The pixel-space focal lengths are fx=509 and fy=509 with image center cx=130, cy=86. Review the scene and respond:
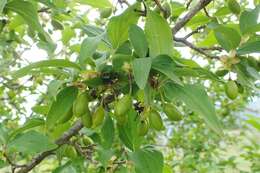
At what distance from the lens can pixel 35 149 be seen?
4.36 ft

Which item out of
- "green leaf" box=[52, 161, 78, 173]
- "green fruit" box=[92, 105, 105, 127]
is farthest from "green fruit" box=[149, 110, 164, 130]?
"green leaf" box=[52, 161, 78, 173]

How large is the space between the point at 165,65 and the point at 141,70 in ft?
0.22

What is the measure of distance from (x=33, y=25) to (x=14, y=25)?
2.28ft

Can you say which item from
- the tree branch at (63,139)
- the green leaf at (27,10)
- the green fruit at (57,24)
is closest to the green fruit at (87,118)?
the tree branch at (63,139)

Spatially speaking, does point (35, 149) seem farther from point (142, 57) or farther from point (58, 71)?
point (142, 57)

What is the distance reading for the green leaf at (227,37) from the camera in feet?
3.95

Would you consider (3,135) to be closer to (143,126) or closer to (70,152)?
(70,152)

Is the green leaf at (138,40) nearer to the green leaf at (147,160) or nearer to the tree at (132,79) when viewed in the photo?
the tree at (132,79)

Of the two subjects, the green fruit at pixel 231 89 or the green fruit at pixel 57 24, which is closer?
the green fruit at pixel 231 89

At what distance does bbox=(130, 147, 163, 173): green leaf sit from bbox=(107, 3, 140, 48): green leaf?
12.3 inches

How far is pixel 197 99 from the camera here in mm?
1027

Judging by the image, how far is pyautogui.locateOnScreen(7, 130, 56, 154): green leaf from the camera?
1.33 m

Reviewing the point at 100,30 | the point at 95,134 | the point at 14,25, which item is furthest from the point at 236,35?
the point at 14,25

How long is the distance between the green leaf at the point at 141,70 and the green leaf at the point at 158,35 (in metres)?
0.09
